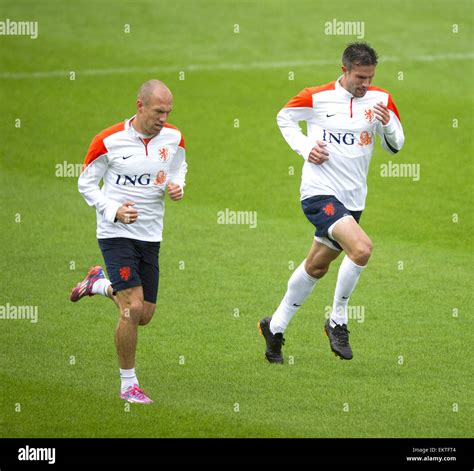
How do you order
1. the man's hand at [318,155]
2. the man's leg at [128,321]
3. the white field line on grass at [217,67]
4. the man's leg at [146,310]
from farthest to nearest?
the white field line on grass at [217,67], the man's hand at [318,155], the man's leg at [146,310], the man's leg at [128,321]

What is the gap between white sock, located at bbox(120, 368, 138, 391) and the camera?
32.8 ft

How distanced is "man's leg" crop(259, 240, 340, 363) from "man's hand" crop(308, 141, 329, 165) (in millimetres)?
789

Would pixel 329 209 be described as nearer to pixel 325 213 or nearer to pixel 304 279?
pixel 325 213

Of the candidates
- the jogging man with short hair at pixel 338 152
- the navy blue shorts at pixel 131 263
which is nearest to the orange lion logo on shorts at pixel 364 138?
the jogging man with short hair at pixel 338 152

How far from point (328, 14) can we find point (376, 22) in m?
1.14

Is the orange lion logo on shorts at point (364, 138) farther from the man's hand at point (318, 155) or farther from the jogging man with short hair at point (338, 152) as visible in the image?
the man's hand at point (318, 155)

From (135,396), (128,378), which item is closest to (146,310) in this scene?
(128,378)

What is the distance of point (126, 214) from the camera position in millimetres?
9625

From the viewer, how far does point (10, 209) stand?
16922 mm

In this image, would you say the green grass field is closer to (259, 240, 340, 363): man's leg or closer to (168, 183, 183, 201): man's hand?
(259, 240, 340, 363): man's leg

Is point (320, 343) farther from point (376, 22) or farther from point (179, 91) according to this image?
point (376, 22)

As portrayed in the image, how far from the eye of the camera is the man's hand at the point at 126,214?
9.62 m

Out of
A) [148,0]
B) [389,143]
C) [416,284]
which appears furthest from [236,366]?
[148,0]

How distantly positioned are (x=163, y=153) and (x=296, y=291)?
6.66 ft
